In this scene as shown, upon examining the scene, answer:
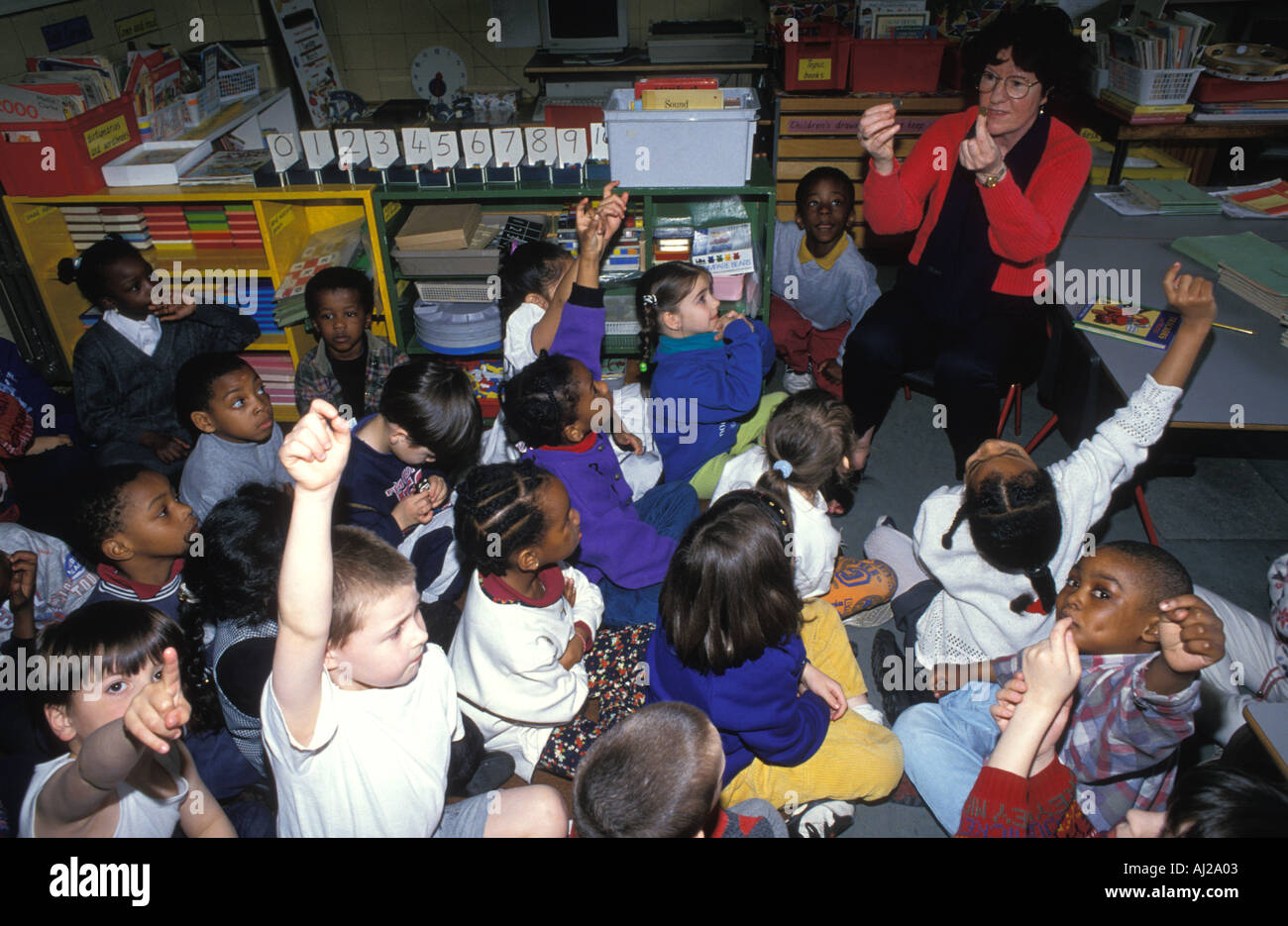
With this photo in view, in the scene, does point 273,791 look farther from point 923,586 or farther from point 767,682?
point 923,586

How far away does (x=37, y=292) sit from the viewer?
11.7ft

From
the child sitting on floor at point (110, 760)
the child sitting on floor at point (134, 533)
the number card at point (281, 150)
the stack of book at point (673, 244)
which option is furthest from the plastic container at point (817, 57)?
the child sitting on floor at point (110, 760)

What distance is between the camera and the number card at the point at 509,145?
339 centimetres

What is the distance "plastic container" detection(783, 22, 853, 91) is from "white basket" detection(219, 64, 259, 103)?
3.03 m

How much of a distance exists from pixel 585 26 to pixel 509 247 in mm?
2696

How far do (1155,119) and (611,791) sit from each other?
3.95 m

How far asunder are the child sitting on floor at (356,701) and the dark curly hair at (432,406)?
77 centimetres

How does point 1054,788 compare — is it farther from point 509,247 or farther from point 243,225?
point 243,225

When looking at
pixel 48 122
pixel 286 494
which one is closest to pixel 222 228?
pixel 48 122

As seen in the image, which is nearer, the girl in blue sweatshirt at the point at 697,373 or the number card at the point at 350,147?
the girl in blue sweatshirt at the point at 697,373

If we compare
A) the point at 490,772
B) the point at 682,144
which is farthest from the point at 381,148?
the point at 490,772

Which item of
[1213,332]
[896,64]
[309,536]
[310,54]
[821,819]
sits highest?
[310,54]

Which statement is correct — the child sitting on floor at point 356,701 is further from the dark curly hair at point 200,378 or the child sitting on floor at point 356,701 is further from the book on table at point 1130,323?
the book on table at point 1130,323

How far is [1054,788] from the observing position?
1.52 meters
